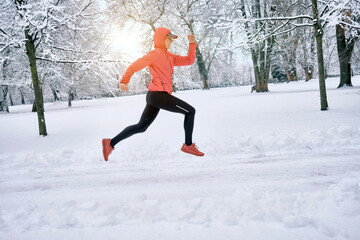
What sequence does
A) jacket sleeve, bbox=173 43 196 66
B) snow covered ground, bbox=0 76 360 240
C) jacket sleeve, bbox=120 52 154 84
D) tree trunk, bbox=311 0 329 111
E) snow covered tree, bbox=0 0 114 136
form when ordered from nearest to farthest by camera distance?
snow covered ground, bbox=0 76 360 240, jacket sleeve, bbox=120 52 154 84, jacket sleeve, bbox=173 43 196 66, snow covered tree, bbox=0 0 114 136, tree trunk, bbox=311 0 329 111

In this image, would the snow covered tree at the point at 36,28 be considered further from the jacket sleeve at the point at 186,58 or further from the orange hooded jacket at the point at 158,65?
the jacket sleeve at the point at 186,58

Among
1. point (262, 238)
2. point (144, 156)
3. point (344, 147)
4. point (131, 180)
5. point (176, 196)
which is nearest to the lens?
point (262, 238)

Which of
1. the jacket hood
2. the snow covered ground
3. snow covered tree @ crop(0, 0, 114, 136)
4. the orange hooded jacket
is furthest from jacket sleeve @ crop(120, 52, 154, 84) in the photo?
snow covered tree @ crop(0, 0, 114, 136)

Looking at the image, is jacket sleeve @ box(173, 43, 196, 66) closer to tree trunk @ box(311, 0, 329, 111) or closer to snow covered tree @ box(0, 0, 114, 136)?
snow covered tree @ box(0, 0, 114, 136)

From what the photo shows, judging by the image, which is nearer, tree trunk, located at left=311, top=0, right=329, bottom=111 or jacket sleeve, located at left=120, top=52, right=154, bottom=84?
jacket sleeve, located at left=120, top=52, right=154, bottom=84

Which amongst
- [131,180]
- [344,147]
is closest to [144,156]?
[131,180]

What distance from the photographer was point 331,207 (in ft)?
6.41

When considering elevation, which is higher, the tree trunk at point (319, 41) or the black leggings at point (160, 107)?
the tree trunk at point (319, 41)

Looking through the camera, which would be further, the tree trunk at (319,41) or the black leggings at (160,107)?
the tree trunk at (319,41)

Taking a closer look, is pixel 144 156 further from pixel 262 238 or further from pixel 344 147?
pixel 344 147

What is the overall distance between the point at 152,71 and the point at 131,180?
148 centimetres

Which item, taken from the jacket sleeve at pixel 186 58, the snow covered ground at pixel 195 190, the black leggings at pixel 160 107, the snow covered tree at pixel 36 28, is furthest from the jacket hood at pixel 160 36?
the snow covered tree at pixel 36 28

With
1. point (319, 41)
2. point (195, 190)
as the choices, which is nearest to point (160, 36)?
point (195, 190)

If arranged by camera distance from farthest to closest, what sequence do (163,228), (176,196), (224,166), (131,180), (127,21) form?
(127,21), (224,166), (131,180), (176,196), (163,228)
